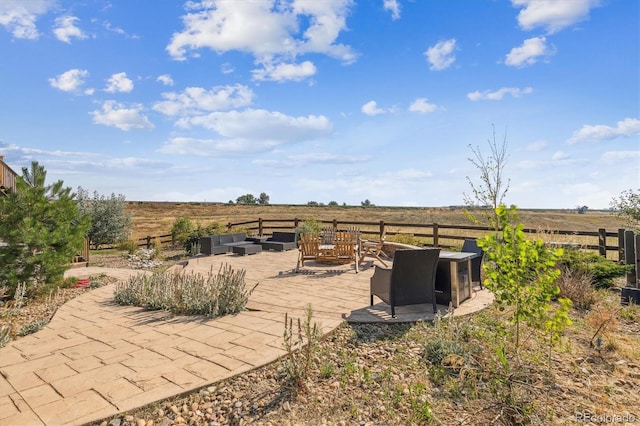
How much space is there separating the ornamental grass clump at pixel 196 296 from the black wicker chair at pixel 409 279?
6.29ft

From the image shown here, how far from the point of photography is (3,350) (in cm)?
344

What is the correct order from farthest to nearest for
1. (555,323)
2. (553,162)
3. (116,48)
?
(553,162), (116,48), (555,323)

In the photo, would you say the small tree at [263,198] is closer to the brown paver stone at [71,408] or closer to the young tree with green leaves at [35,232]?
the young tree with green leaves at [35,232]

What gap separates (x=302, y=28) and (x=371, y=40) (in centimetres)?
203

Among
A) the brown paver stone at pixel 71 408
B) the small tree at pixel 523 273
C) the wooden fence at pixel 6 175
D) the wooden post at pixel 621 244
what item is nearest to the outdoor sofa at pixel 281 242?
the wooden post at pixel 621 244

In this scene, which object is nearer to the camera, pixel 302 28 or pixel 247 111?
pixel 302 28

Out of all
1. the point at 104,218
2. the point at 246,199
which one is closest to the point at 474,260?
the point at 104,218

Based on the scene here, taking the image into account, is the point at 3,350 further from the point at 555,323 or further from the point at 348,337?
the point at 555,323

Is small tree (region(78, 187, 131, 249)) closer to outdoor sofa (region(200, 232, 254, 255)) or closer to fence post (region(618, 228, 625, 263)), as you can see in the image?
outdoor sofa (region(200, 232, 254, 255))

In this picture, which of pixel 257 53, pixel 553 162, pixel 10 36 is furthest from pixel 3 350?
pixel 553 162

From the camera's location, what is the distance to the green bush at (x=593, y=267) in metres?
5.81

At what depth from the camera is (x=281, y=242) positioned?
11672mm

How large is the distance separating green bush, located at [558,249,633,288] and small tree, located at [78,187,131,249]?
1755 centimetres

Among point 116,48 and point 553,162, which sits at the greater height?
point 116,48
